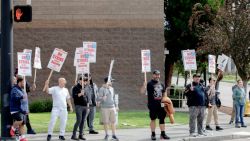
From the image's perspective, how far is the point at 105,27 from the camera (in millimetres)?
35094

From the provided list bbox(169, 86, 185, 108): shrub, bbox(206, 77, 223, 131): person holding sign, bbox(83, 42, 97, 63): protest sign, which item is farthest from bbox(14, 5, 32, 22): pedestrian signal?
bbox(169, 86, 185, 108): shrub

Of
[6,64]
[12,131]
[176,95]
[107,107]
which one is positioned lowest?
[176,95]

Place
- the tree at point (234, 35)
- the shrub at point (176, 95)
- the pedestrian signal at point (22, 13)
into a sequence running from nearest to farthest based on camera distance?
the pedestrian signal at point (22, 13) < the tree at point (234, 35) < the shrub at point (176, 95)

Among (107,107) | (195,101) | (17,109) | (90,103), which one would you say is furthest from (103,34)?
(17,109)

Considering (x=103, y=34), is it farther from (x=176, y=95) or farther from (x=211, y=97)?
(x=211, y=97)

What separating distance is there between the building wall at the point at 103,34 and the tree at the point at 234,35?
159 inches

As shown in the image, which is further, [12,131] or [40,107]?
[40,107]

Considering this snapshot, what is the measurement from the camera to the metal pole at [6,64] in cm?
1653

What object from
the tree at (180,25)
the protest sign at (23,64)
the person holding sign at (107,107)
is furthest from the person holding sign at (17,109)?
the tree at (180,25)

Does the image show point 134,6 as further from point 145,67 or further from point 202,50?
point 145,67

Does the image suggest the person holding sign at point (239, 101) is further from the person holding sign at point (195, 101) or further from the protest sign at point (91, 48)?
the protest sign at point (91, 48)

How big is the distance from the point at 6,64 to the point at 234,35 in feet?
55.6

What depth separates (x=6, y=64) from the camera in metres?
16.6

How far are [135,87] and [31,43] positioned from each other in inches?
246
